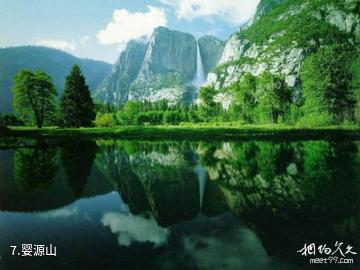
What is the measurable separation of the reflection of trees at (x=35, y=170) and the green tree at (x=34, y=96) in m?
21.2

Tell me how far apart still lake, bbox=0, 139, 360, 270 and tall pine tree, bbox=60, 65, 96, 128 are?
3337cm

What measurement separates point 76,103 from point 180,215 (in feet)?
141

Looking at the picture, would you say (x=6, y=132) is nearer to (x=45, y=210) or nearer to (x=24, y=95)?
(x=24, y=95)

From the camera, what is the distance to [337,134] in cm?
3512

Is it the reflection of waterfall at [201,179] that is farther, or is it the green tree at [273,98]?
the green tree at [273,98]

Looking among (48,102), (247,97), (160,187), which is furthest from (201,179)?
(247,97)

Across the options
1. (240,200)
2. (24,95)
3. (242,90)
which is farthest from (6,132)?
(242,90)

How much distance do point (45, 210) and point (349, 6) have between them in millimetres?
167084

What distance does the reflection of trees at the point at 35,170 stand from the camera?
13427 millimetres

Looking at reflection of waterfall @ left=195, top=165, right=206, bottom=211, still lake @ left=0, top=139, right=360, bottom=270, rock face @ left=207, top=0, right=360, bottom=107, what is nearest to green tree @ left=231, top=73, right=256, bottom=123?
still lake @ left=0, top=139, right=360, bottom=270

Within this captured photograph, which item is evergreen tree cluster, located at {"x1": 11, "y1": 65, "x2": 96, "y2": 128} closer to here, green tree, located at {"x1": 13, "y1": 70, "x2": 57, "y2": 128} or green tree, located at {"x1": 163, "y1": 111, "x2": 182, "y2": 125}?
green tree, located at {"x1": 13, "y1": 70, "x2": 57, "y2": 128}

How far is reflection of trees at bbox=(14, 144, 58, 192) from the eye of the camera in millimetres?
13427

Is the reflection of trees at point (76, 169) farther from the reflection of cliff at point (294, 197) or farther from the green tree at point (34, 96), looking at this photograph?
the green tree at point (34, 96)

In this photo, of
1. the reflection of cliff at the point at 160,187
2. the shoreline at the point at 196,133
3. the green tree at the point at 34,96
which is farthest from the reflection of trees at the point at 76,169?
the green tree at the point at 34,96
